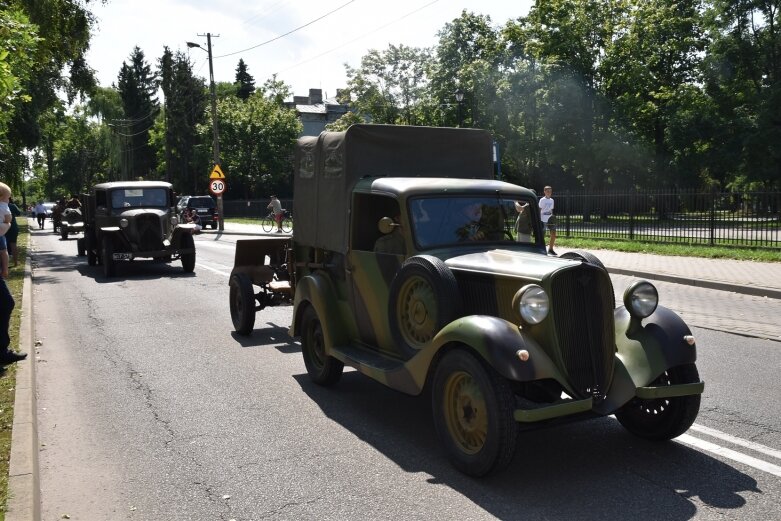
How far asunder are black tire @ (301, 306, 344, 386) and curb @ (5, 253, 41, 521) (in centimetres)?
238

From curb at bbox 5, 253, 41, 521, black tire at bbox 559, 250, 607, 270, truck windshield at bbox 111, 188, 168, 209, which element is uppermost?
truck windshield at bbox 111, 188, 168, 209

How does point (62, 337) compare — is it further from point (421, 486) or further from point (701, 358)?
point (701, 358)

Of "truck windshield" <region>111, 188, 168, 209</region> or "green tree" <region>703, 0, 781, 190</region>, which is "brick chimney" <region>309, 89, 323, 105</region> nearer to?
"green tree" <region>703, 0, 781, 190</region>

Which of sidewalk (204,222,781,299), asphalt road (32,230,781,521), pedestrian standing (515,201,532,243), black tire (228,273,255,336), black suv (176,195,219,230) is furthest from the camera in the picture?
black suv (176,195,219,230)

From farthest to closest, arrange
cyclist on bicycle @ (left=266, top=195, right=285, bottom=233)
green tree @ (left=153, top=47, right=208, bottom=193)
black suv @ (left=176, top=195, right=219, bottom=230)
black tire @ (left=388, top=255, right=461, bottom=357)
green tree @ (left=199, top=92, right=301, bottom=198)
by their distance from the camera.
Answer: green tree @ (left=153, top=47, right=208, bottom=193), green tree @ (left=199, top=92, right=301, bottom=198), black suv @ (left=176, top=195, right=219, bottom=230), cyclist on bicycle @ (left=266, top=195, right=285, bottom=233), black tire @ (left=388, top=255, right=461, bottom=357)

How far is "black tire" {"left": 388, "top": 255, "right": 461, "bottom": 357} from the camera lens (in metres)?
5.05

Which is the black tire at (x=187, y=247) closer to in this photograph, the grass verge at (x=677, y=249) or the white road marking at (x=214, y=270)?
the white road marking at (x=214, y=270)

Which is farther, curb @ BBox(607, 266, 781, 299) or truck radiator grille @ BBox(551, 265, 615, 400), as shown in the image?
curb @ BBox(607, 266, 781, 299)

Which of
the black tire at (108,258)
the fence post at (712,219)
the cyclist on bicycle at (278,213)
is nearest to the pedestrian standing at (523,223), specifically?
the black tire at (108,258)

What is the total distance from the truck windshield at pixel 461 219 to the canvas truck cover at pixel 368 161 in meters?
0.92

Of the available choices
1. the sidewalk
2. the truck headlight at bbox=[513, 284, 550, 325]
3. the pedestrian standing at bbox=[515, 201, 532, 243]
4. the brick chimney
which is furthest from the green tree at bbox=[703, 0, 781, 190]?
the brick chimney

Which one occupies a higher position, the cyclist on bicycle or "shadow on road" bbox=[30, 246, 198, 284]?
the cyclist on bicycle

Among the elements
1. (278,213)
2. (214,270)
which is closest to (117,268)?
(214,270)

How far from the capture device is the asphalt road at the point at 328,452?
14.0 ft
